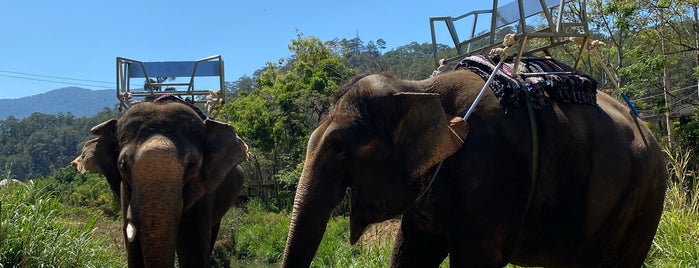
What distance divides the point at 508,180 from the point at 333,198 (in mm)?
920

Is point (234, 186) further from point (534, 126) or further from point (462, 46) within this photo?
point (534, 126)

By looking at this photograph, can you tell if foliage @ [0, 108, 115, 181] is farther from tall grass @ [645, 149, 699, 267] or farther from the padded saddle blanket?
the padded saddle blanket

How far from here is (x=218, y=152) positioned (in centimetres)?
639

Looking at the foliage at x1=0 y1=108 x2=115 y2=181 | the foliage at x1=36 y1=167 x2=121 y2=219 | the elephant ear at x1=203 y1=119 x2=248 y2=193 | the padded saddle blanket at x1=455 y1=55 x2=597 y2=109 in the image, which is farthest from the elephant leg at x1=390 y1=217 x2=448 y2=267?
the foliage at x1=0 y1=108 x2=115 y2=181

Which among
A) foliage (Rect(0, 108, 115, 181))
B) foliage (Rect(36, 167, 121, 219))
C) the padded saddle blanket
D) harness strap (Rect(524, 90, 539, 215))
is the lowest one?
foliage (Rect(0, 108, 115, 181))

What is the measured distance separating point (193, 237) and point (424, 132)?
10.5 feet

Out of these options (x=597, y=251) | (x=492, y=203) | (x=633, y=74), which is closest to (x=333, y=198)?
(x=492, y=203)

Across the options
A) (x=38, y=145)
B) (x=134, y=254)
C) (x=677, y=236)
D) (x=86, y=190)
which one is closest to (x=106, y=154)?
(x=134, y=254)

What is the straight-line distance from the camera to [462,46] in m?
5.15

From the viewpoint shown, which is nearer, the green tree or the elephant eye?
the elephant eye

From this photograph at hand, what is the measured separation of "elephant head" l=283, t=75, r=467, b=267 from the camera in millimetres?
3807

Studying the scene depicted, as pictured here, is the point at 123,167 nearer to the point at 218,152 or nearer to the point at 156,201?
the point at 156,201

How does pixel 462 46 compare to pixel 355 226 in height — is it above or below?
above

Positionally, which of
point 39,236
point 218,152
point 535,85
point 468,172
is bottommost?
point 39,236
